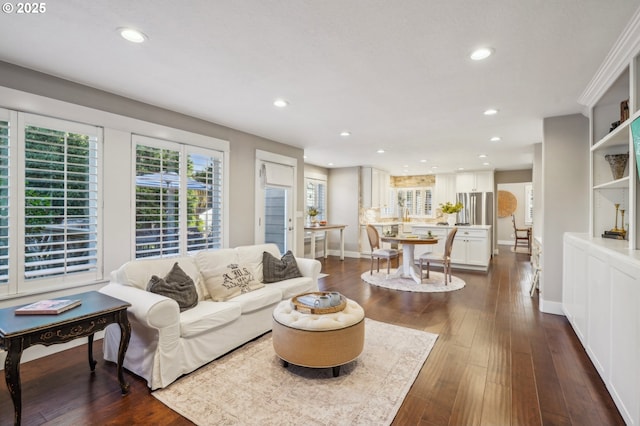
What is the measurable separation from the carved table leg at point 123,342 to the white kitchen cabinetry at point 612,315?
3.19 metres

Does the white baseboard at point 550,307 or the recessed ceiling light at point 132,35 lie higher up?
the recessed ceiling light at point 132,35

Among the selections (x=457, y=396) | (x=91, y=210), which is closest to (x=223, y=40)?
(x=91, y=210)

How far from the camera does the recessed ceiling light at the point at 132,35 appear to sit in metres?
2.08

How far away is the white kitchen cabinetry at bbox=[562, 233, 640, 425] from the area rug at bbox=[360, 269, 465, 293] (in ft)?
6.88

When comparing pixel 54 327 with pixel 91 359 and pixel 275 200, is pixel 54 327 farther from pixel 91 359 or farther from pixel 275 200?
pixel 275 200

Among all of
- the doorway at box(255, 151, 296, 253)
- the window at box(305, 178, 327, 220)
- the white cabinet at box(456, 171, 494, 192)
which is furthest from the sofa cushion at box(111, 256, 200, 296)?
the white cabinet at box(456, 171, 494, 192)

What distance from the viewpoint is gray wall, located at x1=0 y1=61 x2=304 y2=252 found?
2670 mm

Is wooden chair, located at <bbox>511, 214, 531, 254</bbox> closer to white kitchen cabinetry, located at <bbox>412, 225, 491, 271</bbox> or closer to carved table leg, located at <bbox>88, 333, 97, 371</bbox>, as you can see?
white kitchen cabinetry, located at <bbox>412, 225, 491, 271</bbox>

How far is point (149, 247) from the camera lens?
3482mm

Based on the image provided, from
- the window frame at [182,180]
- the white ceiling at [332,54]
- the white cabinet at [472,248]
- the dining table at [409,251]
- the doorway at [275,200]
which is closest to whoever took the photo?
the white ceiling at [332,54]

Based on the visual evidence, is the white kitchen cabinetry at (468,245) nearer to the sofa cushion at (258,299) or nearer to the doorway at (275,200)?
the doorway at (275,200)

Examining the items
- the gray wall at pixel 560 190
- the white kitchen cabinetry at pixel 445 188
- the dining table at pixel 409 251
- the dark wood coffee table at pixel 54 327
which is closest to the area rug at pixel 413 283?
the dining table at pixel 409 251

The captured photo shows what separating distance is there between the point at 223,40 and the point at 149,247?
245 centimetres

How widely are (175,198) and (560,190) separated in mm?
4856
